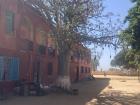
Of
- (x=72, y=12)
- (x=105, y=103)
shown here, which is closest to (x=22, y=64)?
(x=72, y=12)

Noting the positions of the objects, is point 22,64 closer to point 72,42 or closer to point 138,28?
point 72,42

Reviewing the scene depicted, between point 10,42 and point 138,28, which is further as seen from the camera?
point 138,28

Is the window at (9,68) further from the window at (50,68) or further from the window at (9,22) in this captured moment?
the window at (50,68)

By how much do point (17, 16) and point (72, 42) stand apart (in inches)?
159

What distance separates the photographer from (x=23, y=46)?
27141 mm

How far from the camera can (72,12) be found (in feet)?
82.4

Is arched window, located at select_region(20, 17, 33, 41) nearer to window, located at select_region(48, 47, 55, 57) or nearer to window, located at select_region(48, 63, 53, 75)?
window, located at select_region(48, 47, 55, 57)

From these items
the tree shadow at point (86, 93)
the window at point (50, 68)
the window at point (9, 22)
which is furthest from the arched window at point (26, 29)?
the window at point (50, 68)

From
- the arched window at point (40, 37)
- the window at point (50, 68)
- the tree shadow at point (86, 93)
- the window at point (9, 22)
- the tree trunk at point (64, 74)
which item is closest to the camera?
the tree shadow at point (86, 93)

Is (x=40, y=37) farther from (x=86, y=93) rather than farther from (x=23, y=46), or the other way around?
(x=86, y=93)

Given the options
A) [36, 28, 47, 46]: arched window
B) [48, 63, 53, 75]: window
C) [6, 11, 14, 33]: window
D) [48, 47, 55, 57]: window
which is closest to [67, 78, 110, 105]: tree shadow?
[48, 63, 53, 75]: window

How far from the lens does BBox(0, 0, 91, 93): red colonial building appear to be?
77.4ft

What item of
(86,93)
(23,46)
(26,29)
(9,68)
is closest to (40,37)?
(26,29)

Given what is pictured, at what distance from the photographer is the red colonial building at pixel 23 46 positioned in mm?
23578
